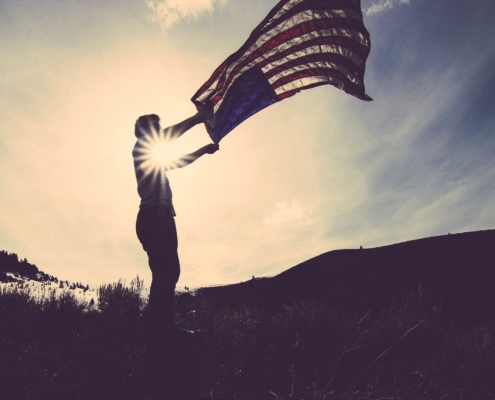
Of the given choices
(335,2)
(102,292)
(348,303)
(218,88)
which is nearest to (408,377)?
(218,88)

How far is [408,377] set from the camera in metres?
3.09

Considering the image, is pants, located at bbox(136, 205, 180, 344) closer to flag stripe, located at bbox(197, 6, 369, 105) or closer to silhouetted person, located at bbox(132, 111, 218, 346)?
silhouetted person, located at bbox(132, 111, 218, 346)

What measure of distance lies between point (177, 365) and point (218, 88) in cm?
328

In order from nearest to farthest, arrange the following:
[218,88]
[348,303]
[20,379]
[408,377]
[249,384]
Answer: [20,379], [249,384], [408,377], [218,88], [348,303]

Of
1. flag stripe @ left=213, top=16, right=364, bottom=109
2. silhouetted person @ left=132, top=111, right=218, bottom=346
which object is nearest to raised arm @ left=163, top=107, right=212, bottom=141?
silhouetted person @ left=132, top=111, right=218, bottom=346

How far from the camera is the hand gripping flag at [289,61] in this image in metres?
3.48

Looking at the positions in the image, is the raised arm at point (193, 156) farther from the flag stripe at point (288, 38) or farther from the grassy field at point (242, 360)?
the grassy field at point (242, 360)

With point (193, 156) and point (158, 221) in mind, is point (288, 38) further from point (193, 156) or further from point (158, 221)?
point (158, 221)

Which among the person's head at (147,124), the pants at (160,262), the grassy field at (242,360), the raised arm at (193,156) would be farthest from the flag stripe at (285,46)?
the grassy field at (242,360)

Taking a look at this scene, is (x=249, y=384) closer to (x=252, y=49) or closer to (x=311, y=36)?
(x=252, y=49)

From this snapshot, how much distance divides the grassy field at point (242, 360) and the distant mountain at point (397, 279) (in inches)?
279

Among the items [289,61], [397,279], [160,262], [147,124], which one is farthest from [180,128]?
[397,279]

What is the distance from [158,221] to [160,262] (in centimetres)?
37

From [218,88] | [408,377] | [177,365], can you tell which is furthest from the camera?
[218,88]
